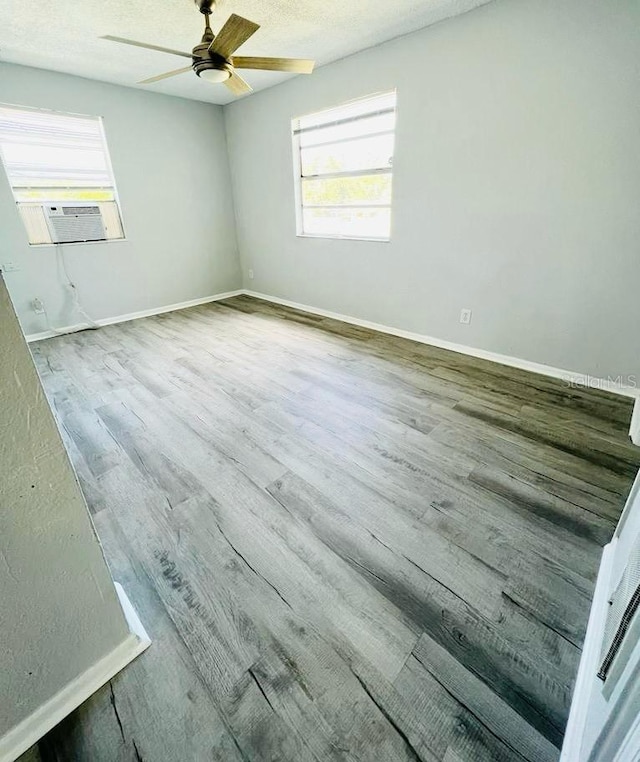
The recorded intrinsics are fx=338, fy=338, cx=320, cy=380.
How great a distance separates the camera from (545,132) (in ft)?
7.48

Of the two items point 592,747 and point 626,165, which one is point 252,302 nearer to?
point 626,165

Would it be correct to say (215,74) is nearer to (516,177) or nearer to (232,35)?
(232,35)

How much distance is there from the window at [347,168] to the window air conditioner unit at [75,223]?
2265 millimetres

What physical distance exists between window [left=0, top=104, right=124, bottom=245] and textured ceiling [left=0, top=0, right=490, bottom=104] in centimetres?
45

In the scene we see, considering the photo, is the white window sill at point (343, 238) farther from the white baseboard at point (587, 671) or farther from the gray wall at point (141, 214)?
the white baseboard at point (587, 671)

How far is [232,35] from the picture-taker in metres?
1.82

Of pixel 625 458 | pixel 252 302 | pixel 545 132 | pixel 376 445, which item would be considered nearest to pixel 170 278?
pixel 252 302

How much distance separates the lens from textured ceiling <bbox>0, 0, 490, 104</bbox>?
2.21 metres

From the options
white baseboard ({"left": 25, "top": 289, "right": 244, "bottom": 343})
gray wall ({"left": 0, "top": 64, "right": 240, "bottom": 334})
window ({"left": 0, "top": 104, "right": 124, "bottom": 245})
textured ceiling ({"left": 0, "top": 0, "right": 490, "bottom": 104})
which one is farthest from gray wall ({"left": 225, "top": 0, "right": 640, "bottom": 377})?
white baseboard ({"left": 25, "top": 289, "right": 244, "bottom": 343})

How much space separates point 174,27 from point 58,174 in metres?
1.94

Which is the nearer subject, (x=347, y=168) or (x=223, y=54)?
(x=223, y=54)

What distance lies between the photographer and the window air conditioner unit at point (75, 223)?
3.46 metres

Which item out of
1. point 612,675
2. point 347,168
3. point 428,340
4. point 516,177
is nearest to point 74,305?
point 347,168

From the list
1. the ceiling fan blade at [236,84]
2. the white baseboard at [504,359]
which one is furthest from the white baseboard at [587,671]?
the ceiling fan blade at [236,84]
